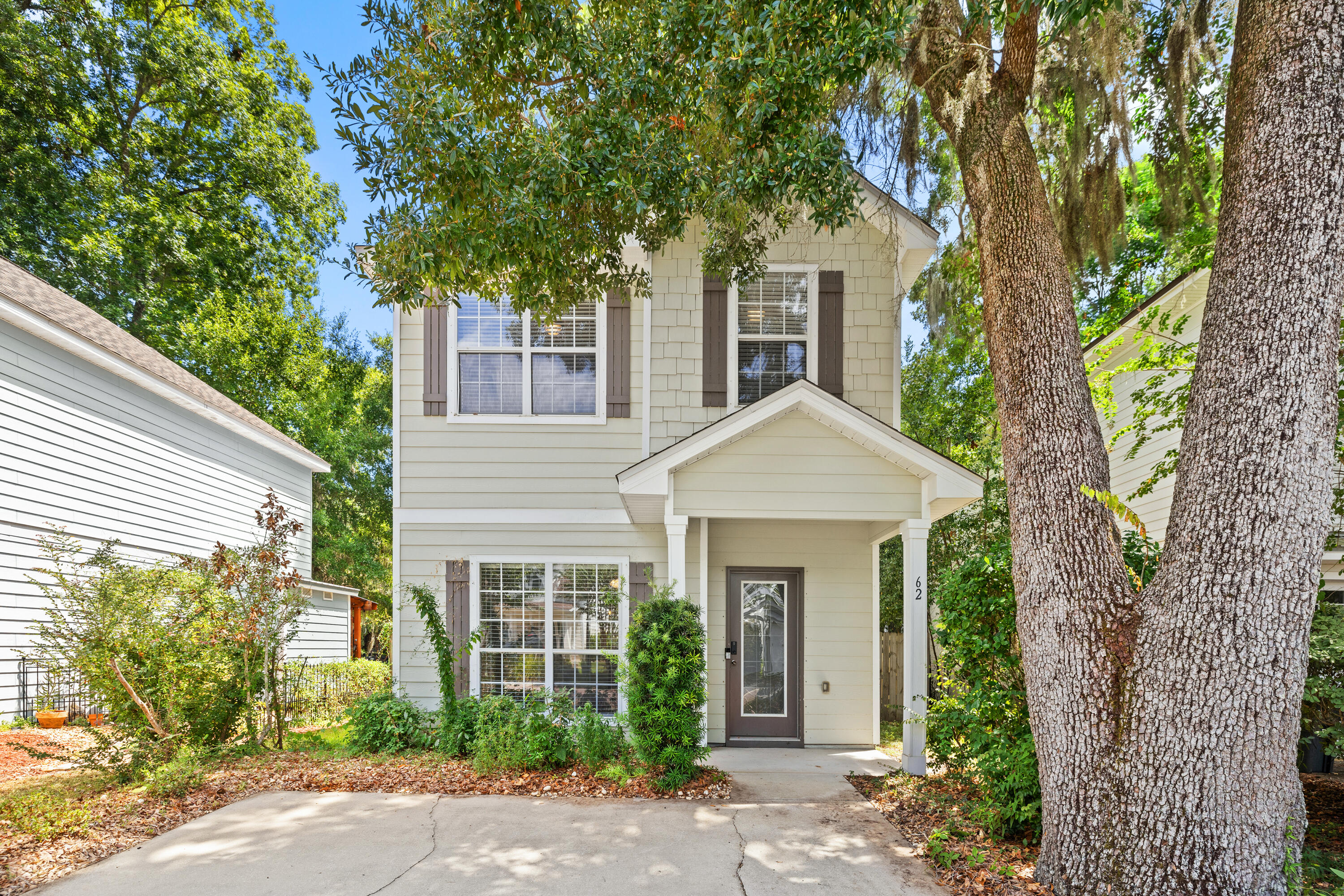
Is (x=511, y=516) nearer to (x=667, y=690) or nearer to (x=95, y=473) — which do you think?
(x=667, y=690)

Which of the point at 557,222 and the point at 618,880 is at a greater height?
the point at 557,222

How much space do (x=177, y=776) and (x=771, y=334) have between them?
688 cm

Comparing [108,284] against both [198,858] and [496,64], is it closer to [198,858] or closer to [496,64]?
[496,64]

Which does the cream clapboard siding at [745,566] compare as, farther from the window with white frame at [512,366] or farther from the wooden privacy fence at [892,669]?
the wooden privacy fence at [892,669]

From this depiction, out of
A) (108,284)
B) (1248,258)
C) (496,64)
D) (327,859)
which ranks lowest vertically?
(327,859)

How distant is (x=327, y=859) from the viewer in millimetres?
4273

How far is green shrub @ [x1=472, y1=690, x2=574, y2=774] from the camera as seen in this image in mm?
6172

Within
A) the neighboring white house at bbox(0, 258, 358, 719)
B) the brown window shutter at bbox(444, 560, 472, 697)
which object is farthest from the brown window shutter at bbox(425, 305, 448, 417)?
the neighboring white house at bbox(0, 258, 358, 719)

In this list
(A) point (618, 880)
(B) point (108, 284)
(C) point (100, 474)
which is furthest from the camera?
(B) point (108, 284)

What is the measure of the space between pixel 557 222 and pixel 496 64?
4.17ft

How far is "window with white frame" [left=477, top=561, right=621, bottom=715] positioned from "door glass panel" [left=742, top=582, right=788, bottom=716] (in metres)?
1.52

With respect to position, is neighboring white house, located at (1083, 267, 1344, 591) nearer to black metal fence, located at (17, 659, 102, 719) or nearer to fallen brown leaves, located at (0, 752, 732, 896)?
fallen brown leaves, located at (0, 752, 732, 896)

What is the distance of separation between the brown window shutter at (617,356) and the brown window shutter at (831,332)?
2197mm

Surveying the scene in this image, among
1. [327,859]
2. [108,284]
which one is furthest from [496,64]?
[108,284]
